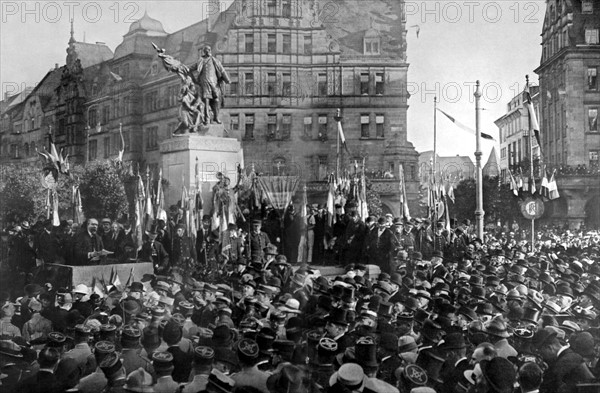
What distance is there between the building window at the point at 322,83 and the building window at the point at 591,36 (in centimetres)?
1422

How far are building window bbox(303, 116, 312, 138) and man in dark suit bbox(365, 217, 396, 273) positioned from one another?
25.7 metres

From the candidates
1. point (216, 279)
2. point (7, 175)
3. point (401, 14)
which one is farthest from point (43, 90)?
point (216, 279)

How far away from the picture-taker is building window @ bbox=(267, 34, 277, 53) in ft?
122

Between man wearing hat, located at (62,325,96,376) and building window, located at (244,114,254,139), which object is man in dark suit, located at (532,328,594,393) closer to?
man wearing hat, located at (62,325,96,376)

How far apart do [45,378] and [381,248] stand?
936 cm

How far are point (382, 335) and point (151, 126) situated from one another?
28764 mm

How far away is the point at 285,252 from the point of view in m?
16.6

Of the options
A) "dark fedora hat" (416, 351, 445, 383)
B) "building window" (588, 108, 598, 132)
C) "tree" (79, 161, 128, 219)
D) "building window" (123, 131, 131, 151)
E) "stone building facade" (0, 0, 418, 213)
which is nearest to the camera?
"dark fedora hat" (416, 351, 445, 383)

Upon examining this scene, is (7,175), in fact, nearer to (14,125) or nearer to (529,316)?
(14,125)

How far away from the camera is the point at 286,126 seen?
40094 mm

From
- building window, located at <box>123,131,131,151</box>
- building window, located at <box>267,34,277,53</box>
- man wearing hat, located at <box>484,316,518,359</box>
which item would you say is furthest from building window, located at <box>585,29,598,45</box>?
man wearing hat, located at <box>484,316,518,359</box>

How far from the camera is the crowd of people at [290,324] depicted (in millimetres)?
6109

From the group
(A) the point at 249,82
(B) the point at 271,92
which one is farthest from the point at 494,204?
Result: (A) the point at 249,82

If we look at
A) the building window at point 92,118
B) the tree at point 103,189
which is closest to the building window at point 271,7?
the building window at point 92,118
